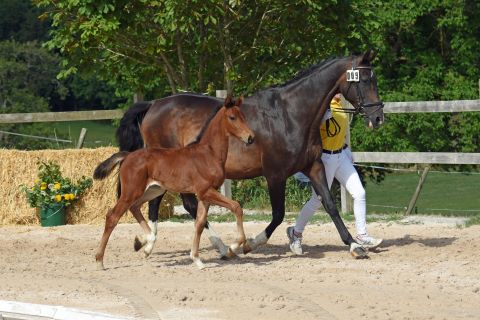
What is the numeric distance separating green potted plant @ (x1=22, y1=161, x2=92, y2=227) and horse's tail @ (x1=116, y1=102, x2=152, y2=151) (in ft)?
10.1

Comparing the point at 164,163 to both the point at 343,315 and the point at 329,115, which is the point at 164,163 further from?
the point at 343,315

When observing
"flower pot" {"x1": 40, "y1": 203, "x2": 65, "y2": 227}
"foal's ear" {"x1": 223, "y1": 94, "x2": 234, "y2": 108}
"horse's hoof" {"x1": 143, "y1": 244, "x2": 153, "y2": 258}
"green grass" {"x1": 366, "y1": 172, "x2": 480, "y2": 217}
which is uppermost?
"foal's ear" {"x1": 223, "y1": 94, "x2": 234, "y2": 108}

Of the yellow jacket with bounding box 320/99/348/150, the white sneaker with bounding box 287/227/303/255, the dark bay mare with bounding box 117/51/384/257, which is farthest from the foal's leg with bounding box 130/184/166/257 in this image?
the yellow jacket with bounding box 320/99/348/150

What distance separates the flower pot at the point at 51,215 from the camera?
50.6ft

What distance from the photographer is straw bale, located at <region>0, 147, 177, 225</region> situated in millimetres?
15695

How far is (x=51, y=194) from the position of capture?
15.4 m

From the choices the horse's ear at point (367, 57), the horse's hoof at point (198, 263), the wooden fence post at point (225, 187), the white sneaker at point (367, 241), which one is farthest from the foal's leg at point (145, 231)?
the wooden fence post at point (225, 187)

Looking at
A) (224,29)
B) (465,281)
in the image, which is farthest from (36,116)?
(465,281)

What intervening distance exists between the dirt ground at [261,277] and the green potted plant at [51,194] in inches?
49.7

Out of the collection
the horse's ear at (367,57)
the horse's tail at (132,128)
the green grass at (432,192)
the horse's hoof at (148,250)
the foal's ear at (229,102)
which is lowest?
the green grass at (432,192)

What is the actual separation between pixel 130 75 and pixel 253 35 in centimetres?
234

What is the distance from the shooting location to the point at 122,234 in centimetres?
1420

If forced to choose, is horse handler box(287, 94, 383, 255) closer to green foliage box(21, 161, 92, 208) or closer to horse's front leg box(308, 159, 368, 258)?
horse's front leg box(308, 159, 368, 258)

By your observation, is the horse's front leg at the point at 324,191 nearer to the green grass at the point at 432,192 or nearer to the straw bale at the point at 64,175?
the straw bale at the point at 64,175
